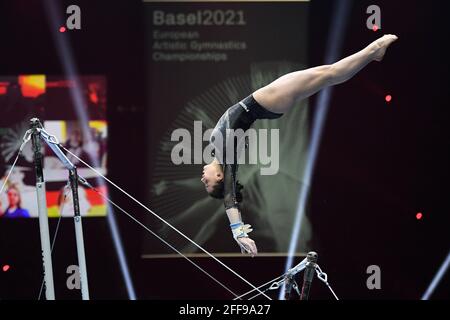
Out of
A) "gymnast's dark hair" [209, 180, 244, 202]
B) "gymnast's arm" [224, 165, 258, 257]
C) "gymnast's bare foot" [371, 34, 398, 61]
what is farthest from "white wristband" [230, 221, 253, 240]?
"gymnast's bare foot" [371, 34, 398, 61]

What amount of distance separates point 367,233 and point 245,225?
85 cm

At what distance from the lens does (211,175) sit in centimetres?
385

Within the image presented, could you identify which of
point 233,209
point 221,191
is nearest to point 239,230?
point 233,209

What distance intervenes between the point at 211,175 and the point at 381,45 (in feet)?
4.22

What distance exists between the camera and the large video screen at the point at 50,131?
4.13 m

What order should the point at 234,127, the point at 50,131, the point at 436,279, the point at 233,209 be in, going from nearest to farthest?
the point at 233,209 → the point at 234,127 → the point at 50,131 → the point at 436,279

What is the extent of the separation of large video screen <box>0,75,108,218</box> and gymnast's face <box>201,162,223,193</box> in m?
0.70

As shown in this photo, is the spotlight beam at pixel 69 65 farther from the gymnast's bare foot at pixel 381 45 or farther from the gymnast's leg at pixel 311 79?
the gymnast's bare foot at pixel 381 45

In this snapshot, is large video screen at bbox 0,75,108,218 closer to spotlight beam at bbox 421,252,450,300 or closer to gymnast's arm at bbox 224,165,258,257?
gymnast's arm at bbox 224,165,258,257

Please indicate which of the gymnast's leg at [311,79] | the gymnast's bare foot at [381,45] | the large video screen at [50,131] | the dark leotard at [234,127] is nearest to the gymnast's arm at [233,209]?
the dark leotard at [234,127]

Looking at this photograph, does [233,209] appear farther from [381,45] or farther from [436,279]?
[436,279]

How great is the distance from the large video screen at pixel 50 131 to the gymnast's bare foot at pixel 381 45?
5.64 feet
